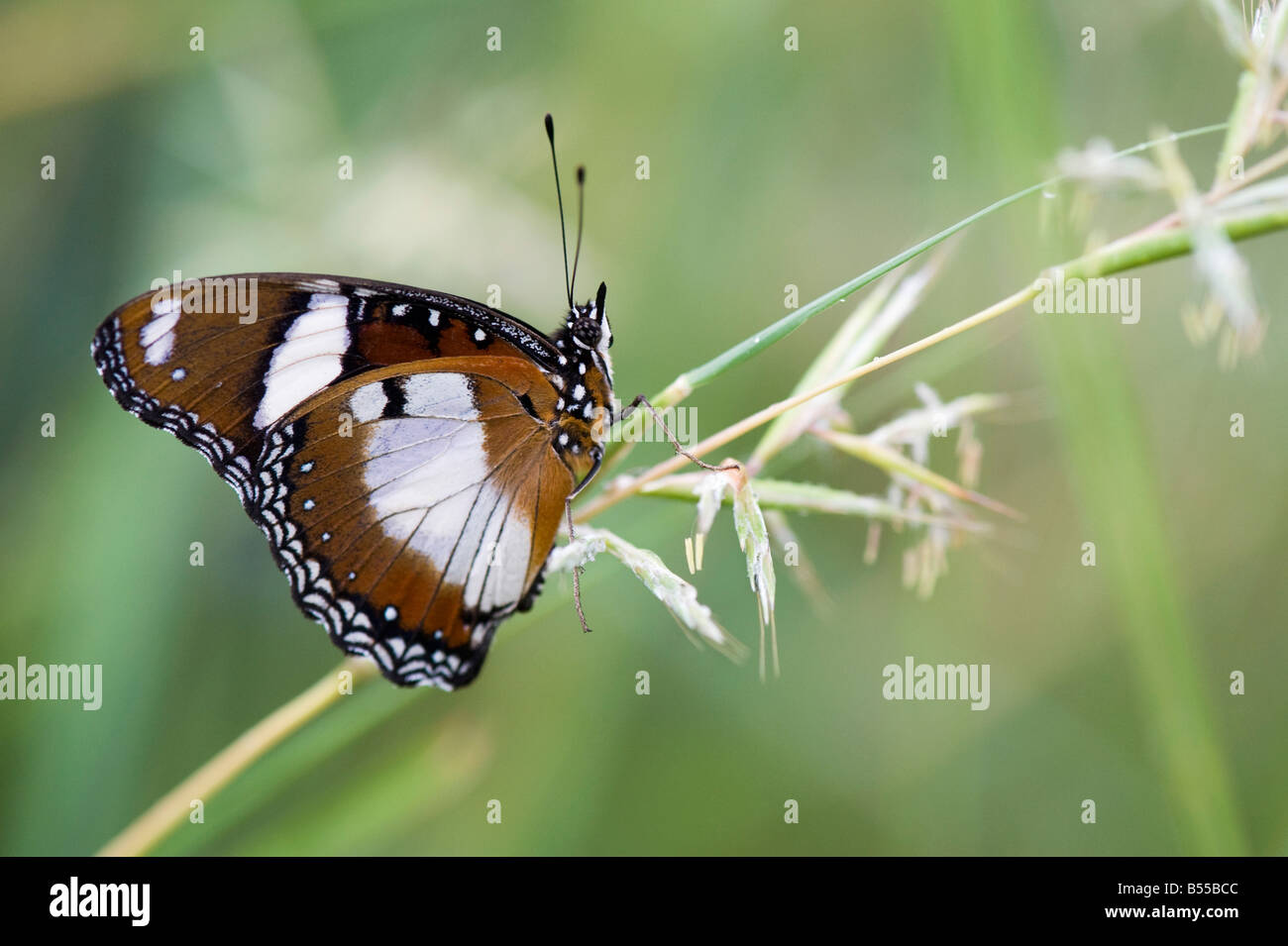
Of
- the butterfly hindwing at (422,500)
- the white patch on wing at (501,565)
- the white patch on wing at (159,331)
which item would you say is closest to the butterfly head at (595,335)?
the butterfly hindwing at (422,500)

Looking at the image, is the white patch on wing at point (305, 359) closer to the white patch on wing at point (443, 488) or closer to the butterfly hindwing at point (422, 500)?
the butterfly hindwing at point (422, 500)

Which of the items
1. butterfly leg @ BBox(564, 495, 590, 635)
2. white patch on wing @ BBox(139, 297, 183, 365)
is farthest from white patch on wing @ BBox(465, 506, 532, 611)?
white patch on wing @ BBox(139, 297, 183, 365)

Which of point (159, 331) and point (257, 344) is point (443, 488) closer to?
point (257, 344)

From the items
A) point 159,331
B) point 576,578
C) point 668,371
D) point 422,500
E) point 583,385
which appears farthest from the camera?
point 668,371

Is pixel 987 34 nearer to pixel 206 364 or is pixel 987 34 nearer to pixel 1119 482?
pixel 1119 482

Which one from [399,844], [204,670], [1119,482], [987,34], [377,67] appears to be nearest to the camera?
[987,34]

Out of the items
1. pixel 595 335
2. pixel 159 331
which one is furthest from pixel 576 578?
pixel 159 331

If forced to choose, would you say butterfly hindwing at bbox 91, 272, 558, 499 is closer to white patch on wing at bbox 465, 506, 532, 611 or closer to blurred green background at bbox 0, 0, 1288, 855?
white patch on wing at bbox 465, 506, 532, 611
